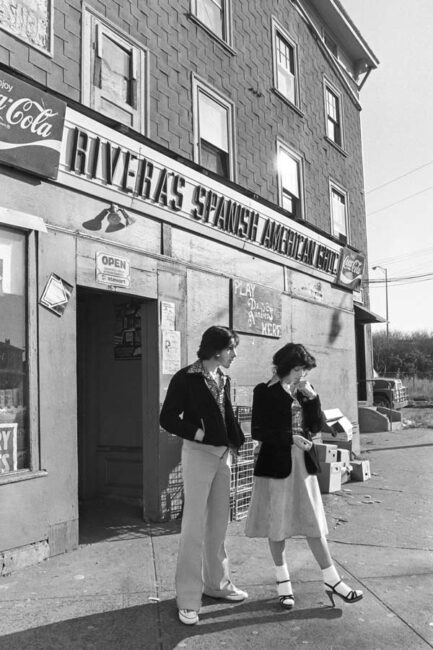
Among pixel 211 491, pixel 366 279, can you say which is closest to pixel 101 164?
pixel 211 491

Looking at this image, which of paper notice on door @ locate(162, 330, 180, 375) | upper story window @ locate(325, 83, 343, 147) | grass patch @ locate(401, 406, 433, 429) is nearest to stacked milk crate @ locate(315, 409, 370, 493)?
paper notice on door @ locate(162, 330, 180, 375)

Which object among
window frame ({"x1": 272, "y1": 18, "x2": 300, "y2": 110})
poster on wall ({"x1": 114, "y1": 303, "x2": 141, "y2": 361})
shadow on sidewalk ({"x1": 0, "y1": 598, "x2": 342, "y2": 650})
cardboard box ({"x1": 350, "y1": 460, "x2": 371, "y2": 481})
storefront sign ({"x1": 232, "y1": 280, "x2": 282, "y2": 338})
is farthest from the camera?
window frame ({"x1": 272, "y1": 18, "x2": 300, "y2": 110})

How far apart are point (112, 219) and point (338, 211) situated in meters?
8.76

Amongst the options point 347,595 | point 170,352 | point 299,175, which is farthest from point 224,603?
point 299,175

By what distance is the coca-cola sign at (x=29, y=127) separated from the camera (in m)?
5.21

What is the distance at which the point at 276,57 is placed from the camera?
37.5 ft

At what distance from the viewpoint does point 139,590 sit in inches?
183

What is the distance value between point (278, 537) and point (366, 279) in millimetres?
13884

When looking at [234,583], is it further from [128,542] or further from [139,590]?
[128,542]

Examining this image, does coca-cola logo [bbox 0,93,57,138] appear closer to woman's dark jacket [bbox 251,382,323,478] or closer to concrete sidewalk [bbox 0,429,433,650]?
woman's dark jacket [bbox 251,382,323,478]

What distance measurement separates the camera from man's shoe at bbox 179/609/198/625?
397 centimetres

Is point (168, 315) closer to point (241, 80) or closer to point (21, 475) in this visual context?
point (21, 475)

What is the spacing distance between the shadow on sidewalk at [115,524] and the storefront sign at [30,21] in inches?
192

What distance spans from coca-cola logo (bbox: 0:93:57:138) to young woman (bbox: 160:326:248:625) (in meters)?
2.61
